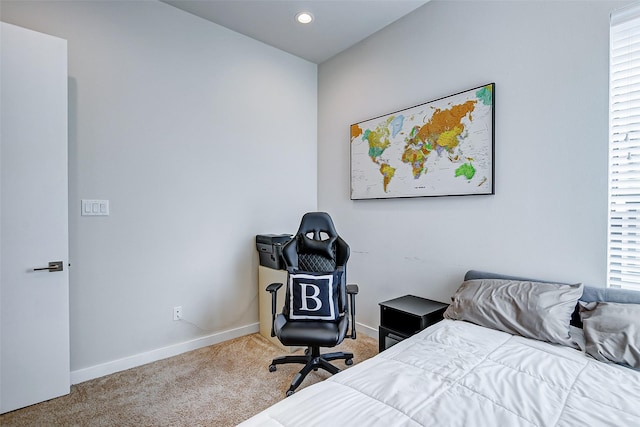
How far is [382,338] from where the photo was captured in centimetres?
240

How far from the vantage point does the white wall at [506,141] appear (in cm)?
177

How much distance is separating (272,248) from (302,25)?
2.13 meters

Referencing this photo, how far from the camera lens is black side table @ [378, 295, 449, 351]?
2186 mm

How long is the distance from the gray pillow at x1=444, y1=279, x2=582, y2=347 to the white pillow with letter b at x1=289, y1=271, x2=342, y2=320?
82 centimetres

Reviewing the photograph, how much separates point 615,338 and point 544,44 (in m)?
1.74

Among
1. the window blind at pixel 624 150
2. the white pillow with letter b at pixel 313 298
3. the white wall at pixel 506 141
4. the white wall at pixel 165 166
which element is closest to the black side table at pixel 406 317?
the white wall at pixel 506 141

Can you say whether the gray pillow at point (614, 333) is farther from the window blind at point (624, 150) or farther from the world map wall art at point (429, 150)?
the world map wall art at point (429, 150)

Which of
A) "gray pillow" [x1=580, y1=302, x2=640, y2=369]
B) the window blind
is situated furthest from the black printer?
the window blind

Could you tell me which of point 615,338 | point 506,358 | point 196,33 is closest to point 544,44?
point 615,338

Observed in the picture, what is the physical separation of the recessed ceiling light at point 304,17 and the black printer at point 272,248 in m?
1.99

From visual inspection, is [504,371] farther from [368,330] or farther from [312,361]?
[368,330]

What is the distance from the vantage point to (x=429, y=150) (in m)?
2.51

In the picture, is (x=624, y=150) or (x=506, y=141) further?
(x=506, y=141)

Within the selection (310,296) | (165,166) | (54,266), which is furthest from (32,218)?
(310,296)
